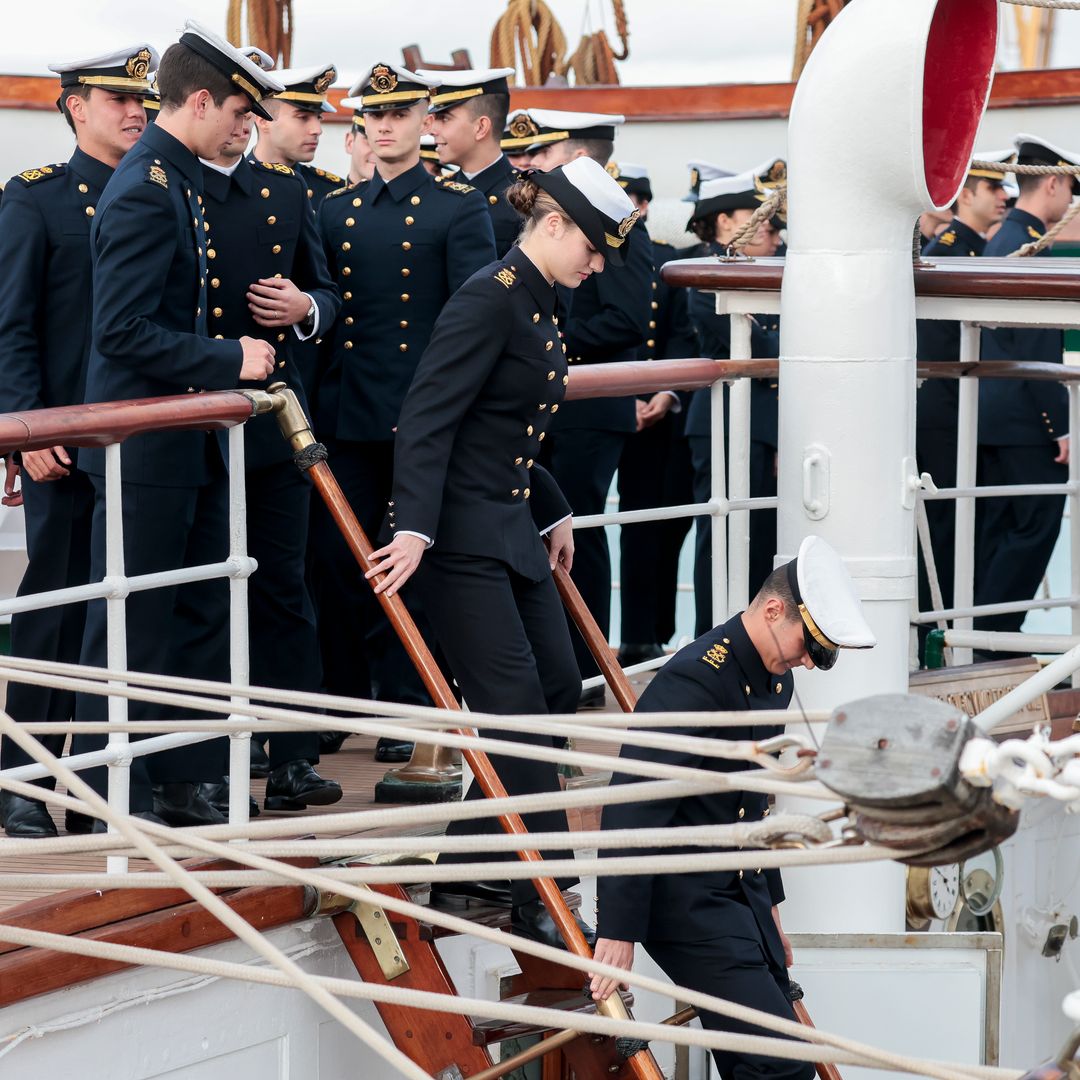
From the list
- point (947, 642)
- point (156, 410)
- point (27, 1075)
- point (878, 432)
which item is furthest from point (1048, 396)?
point (27, 1075)

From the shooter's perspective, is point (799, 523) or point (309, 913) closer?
point (309, 913)

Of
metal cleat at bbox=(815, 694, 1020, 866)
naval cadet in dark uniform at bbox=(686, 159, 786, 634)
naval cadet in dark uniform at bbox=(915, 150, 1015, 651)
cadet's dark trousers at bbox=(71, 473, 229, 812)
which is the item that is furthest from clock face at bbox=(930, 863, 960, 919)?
metal cleat at bbox=(815, 694, 1020, 866)

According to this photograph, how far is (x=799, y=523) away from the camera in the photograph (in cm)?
446

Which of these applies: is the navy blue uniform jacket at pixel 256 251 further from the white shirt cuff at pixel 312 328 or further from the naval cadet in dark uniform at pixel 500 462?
→ the naval cadet in dark uniform at pixel 500 462

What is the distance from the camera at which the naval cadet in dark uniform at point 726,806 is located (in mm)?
3529

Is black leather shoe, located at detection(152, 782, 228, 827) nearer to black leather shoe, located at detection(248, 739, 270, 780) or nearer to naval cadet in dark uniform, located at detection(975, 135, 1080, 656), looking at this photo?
black leather shoe, located at detection(248, 739, 270, 780)

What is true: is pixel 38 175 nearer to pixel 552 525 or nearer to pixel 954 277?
pixel 552 525

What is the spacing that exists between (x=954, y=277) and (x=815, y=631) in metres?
1.40

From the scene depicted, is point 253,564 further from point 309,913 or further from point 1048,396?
point 1048,396

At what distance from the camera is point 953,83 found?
4316 millimetres

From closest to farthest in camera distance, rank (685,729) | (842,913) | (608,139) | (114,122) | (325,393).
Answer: (685,729)
(114,122)
(842,913)
(325,393)
(608,139)

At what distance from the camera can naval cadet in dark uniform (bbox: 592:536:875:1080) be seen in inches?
139

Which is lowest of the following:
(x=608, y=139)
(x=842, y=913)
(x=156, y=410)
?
(x=842, y=913)

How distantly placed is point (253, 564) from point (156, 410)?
1.21 feet
